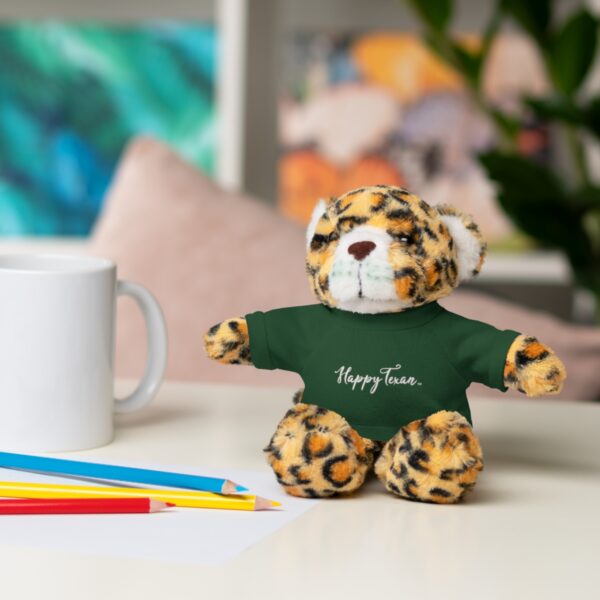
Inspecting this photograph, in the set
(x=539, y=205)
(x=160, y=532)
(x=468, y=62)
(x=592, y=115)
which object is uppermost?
(x=468, y=62)

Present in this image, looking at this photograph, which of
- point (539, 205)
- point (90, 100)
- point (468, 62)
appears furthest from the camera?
point (90, 100)

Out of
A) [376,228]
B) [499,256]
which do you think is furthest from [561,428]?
[499,256]

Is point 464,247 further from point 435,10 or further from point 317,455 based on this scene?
point 435,10

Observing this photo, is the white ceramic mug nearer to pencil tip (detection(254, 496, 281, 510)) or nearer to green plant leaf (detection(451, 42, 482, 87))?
pencil tip (detection(254, 496, 281, 510))

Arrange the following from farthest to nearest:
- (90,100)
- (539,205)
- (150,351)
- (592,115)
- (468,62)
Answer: (90,100) → (468,62) → (539,205) → (592,115) → (150,351)

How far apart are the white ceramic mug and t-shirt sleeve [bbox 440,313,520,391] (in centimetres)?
21

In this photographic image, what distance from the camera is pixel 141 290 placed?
2.34 feet

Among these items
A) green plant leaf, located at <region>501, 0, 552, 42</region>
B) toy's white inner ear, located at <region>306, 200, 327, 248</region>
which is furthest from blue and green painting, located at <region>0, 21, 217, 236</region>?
toy's white inner ear, located at <region>306, 200, 327, 248</region>

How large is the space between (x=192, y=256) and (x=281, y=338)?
533mm

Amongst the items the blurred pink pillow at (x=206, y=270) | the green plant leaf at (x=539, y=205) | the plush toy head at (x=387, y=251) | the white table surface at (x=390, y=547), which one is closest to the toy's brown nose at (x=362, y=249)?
the plush toy head at (x=387, y=251)

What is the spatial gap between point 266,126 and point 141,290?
4.25 feet

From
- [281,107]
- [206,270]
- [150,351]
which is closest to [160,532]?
[150,351]

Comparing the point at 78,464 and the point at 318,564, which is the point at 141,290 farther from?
the point at 318,564

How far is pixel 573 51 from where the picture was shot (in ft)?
5.42
